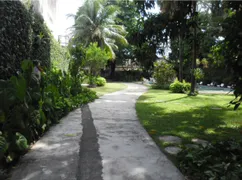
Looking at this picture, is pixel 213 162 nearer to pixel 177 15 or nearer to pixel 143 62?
pixel 177 15

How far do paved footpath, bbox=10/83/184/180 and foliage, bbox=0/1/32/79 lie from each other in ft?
5.68

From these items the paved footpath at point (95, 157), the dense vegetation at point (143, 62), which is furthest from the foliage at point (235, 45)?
the paved footpath at point (95, 157)

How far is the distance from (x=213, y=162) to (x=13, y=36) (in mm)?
4797

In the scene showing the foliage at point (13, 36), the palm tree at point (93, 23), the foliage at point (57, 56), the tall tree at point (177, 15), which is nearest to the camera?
the foliage at point (13, 36)

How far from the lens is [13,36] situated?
505 centimetres

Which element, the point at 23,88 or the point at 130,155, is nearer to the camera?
the point at 23,88

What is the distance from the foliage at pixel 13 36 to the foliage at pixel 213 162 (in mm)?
3866

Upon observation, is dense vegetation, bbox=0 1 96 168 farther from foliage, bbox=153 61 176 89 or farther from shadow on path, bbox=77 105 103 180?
foliage, bbox=153 61 176 89

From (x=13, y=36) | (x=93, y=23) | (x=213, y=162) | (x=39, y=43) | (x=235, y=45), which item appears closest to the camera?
(x=235, y=45)

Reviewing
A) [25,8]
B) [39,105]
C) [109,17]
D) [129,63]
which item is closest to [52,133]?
A: [39,105]

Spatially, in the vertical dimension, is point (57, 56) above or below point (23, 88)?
above

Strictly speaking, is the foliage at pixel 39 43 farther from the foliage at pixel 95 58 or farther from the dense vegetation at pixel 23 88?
the foliage at pixel 95 58

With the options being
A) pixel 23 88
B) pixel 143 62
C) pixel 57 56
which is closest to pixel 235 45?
pixel 23 88

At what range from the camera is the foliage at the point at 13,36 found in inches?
179
